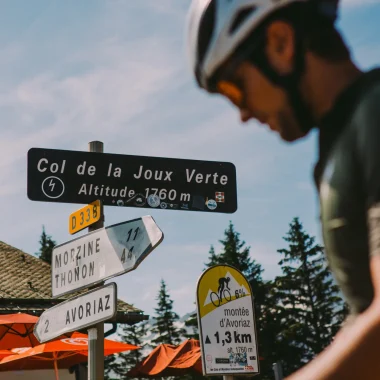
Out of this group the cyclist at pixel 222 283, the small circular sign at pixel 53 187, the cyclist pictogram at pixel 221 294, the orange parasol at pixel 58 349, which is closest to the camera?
the small circular sign at pixel 53 187

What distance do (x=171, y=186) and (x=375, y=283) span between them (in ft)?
16.1

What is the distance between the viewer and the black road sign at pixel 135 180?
586cm

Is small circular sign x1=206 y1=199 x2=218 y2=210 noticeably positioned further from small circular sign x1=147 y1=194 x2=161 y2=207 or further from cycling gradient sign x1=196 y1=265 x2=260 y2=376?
cycling gradient sign x1=196 y1=265 x2=260 y2=376

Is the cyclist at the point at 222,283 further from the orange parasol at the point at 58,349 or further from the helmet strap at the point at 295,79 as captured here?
the helmet strap at the point at 295,79

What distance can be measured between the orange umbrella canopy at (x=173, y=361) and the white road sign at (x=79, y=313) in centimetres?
975

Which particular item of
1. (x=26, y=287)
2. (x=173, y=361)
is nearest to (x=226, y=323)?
(x=173, y=361)

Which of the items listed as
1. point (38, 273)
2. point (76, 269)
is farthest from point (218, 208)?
point (38, 273)

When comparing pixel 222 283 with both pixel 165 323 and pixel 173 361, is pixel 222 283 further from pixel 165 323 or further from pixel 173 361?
pixel 165 323

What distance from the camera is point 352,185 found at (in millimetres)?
1187

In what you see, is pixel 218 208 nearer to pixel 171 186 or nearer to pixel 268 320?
pixel 171 186

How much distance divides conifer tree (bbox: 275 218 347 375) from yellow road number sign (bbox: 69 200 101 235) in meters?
40.9

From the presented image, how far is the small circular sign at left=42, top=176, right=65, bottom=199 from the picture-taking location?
579cm

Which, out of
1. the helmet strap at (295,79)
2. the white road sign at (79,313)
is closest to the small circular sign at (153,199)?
the white road sign at (79,313)

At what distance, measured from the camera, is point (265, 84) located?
135 centimetres
